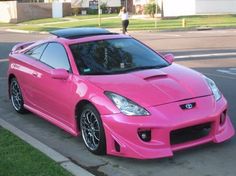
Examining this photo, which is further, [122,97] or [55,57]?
[55,57]

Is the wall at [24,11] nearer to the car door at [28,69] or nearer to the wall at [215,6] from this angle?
the wall at [215,6]

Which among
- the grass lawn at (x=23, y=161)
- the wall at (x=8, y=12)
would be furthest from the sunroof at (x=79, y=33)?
the wall at (x=8, y=12)

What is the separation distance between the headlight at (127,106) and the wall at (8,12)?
53842mm

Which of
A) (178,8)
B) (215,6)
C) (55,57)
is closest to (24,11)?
(178,8)

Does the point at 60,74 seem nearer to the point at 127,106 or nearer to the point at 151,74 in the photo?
the point at 151,74

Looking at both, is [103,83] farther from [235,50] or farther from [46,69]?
[235,50]

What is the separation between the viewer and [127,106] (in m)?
6.07

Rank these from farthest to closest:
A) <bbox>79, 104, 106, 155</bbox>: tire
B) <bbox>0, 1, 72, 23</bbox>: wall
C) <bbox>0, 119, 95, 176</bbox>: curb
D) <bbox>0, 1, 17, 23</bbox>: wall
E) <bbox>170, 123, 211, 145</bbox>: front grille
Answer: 1. <bbox>0, 1, 17, 23</bbox>: wall
2. <bbox>0, 1, 72, 23</bbox>: wall
3. <bbox>79, 104, 106, 155</bbox>: tire
4. <bbox>170, 123, 211, 145</bbox>: front grille
5. <bbox>0, 119, 95, 176</bbox>: curb

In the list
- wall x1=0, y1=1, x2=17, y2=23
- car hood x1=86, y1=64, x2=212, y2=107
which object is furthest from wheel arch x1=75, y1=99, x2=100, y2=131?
wall x1=0, y1=1, x2=17, y2=23

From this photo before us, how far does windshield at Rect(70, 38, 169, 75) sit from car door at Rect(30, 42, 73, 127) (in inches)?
8.6

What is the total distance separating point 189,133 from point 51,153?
1653 mm

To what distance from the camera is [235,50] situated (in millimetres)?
19172

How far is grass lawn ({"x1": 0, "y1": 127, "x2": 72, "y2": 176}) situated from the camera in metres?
5.64

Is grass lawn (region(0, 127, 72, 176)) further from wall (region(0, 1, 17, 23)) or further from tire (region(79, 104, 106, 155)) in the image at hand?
wall (region(0, 1, 17, 23))
